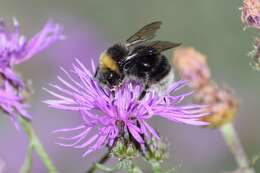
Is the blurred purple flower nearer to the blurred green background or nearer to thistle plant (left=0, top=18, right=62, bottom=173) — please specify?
thistle plant (left=0, top=18, right=62, bottom=173)

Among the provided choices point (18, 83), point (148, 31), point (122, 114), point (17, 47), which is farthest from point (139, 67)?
point (17, 47)

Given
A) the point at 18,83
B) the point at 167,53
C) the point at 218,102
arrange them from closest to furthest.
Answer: the point at 18,83, the point at 218,102, the point at 167,53

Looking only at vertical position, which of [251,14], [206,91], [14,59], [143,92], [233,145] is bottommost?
[233,145]

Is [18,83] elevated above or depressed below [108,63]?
above

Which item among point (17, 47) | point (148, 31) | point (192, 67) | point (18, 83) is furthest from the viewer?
point (192, 67)

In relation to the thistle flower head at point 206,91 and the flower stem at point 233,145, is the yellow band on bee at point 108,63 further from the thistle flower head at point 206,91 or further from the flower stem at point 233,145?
the flower stem at point 233,145

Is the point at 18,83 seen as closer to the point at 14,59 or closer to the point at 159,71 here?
the point at 14,59

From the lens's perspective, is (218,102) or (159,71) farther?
(218,102)
